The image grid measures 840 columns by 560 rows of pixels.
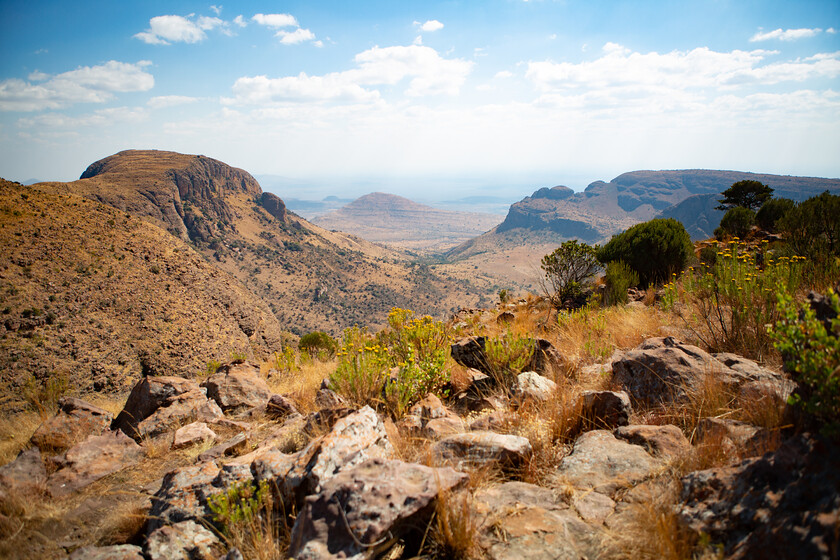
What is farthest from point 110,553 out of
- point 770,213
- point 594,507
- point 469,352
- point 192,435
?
point 770,213

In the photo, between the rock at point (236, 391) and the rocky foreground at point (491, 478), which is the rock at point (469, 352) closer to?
the rocky foreground at point (491, 478)

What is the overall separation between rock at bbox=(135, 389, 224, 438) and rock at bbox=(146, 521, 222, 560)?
281 cm

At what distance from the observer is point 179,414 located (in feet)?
18.0

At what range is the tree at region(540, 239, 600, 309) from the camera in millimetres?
11391

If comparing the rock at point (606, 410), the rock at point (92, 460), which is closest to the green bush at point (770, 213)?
the rock at point (606, 410)

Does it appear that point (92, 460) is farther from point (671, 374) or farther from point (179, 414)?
point (671, 374)

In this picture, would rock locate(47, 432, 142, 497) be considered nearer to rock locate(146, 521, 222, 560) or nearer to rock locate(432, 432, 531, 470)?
rock locate(146, 521, 222, 560)

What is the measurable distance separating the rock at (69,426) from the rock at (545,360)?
6207 millimetres

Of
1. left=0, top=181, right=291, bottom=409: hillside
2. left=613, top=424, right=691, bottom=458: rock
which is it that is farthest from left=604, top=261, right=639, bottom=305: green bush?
left=0, top=181, right=291, bottom=409: hillside

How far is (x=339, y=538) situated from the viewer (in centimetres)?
221

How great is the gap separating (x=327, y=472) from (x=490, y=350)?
9.07 feet

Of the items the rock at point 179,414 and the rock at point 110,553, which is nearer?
the rock at point 110,553

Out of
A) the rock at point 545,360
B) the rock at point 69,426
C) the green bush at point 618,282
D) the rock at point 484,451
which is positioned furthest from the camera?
the green bush at point 618,282

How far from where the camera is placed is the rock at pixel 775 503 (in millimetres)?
1592
